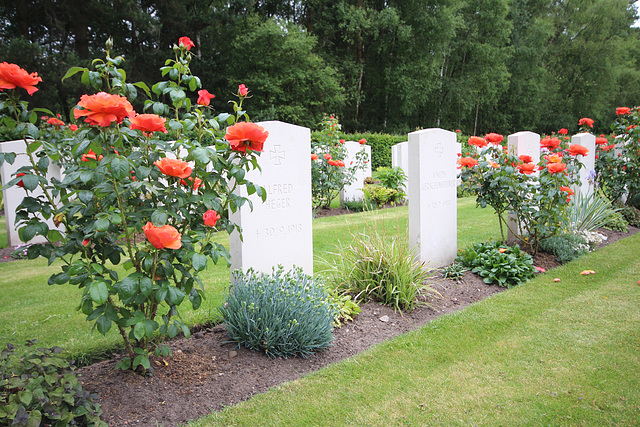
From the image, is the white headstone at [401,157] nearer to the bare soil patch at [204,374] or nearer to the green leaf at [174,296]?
the bare soil patch at [204,374]

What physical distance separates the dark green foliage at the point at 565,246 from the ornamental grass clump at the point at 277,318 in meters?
3.65

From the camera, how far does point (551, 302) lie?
13.5 feet

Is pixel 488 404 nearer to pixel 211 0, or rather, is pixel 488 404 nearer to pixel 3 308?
pixel 3 308

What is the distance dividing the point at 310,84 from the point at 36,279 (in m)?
19.1

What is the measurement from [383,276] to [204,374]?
1.92 m

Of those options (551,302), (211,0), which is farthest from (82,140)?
(211,0)

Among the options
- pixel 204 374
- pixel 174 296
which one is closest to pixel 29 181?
pixel 174 296

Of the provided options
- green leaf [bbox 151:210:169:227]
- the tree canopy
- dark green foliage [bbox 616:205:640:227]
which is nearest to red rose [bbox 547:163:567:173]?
dark green foliage [bbox 616:205:640:227]

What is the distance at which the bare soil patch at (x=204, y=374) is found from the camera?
2.38 metres

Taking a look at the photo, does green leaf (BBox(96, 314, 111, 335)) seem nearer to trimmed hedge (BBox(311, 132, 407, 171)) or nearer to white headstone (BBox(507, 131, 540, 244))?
white headstone (BBox(507, 131, 540, 244))

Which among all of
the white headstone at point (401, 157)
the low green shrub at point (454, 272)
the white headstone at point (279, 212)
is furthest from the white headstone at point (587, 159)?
the white headstone at point (279, 212)

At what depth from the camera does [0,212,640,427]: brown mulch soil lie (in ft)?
7.79

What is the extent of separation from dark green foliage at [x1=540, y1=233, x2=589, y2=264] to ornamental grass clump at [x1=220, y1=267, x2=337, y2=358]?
12.0 ft

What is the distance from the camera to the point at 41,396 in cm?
192
